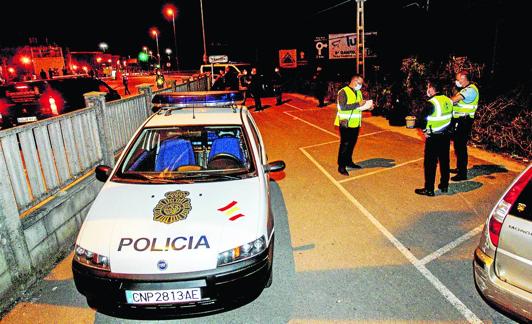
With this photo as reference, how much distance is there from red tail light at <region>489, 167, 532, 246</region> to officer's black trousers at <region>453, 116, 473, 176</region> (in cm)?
411

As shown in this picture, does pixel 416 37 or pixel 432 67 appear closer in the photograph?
pixel 432 67

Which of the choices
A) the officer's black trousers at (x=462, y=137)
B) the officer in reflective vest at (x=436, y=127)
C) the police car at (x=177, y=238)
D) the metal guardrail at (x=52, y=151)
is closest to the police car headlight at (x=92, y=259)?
the police car at (x=177, y=238)

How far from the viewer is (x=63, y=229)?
4.61 m

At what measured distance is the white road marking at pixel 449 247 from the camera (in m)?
4.27

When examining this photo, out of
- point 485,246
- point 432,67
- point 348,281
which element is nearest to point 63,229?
point 348,281

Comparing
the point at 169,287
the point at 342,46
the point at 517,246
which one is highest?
the point at 342,46

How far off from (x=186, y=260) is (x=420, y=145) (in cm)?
844

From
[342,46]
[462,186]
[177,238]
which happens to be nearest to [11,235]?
[177,238]

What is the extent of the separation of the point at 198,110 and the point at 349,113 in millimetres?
3326

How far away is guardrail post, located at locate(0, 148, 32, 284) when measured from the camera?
3658mm

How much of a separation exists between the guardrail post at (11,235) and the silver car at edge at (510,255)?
14.4 feet

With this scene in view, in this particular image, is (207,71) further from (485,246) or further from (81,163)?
(485,246)

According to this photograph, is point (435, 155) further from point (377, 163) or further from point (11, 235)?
point (11, 235)

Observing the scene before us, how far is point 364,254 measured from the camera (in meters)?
4.41
